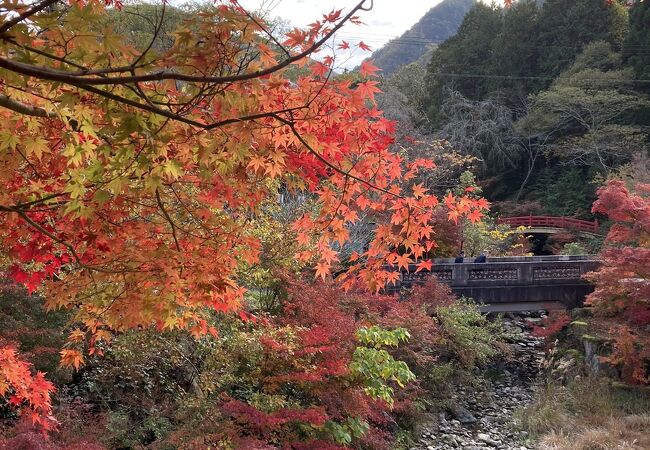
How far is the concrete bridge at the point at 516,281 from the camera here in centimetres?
1370

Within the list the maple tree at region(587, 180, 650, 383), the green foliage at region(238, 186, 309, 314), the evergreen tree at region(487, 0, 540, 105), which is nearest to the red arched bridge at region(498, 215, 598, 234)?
the evergreen tree at region(487, 0, 540, 105)

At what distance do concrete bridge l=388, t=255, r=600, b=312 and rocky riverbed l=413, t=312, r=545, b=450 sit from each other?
103cm

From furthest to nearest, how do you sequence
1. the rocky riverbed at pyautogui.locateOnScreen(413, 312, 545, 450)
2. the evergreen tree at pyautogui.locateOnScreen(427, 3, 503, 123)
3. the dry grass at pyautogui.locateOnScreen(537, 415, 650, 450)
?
the evergreen tree at pyautogui.locateOnScreen(427, 3, 503, 123)
the rocky riverbed at pyautogui.locateOnScreen(413, 312, 545, 450)
the dry grass at pyautogui.locateOnScreen(537, 415, 650, 450)

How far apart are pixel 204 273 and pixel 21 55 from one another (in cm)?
171

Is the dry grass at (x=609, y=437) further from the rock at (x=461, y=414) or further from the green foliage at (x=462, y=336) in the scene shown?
the green foliage at (x=462, y=336)

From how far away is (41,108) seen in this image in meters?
2.39

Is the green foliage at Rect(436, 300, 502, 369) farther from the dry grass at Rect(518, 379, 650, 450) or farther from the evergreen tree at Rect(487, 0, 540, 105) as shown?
the evergreen tree at Rect(487, 0, 540, 105)

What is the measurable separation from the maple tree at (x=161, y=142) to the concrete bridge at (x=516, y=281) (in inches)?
404

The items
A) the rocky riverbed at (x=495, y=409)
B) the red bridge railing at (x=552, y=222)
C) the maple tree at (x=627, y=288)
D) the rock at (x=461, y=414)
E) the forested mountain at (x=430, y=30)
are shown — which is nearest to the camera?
the rocky riverbed at (x=495, y=409)

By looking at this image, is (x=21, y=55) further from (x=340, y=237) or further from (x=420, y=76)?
(x=420, y=76)

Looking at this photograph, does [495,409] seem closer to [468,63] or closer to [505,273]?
[505,273]

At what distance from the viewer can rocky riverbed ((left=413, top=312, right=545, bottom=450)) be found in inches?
381

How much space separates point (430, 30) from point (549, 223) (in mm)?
48417

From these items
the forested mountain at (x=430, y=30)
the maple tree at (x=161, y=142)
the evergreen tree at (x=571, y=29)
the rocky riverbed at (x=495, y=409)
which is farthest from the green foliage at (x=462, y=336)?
the forested mountain at (x=430, y=30)
